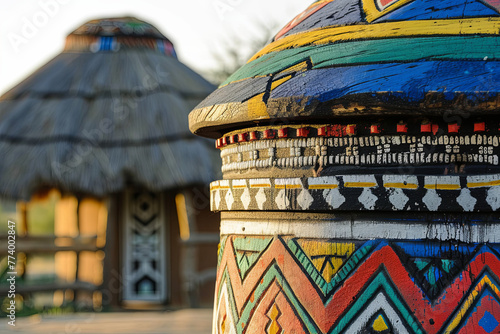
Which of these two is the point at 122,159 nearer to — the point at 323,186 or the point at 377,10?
the point at 377,10

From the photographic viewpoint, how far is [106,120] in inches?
363

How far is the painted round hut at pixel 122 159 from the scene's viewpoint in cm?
878

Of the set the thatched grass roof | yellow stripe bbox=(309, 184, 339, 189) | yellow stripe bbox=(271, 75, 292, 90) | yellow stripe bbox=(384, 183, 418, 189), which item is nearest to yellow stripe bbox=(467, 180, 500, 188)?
yellow stripe bbox=(384, 183, 418, 189)

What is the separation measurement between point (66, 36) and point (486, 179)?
31.5ft

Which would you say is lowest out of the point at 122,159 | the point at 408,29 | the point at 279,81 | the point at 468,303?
the point at 468,303

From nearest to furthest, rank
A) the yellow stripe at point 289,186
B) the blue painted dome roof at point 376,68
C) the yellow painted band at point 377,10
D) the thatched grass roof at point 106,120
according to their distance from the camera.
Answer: the blue painted dome roof at point 376,68 → the yellow stripe at point 289,186 → the yellow painted band at point 377,10 → the thatched grass roof at point 106,120

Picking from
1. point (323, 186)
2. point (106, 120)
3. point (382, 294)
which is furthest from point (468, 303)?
point (106, 120)

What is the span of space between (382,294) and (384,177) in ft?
0.81

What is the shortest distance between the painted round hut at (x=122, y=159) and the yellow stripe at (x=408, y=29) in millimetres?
6940

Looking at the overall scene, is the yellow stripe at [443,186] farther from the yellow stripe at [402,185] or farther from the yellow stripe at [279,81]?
the yellow stripe at [279,81]

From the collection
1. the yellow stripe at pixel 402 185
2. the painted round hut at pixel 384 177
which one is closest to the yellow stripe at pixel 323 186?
the painted round hut at pixel 384 177

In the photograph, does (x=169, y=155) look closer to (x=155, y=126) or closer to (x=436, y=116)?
(x=155, y=126)

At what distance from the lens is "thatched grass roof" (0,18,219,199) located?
874 cm

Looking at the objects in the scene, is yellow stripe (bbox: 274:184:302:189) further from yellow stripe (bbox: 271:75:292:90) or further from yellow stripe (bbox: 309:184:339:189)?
yellow stripe (bbox: 271:75:292:90)
